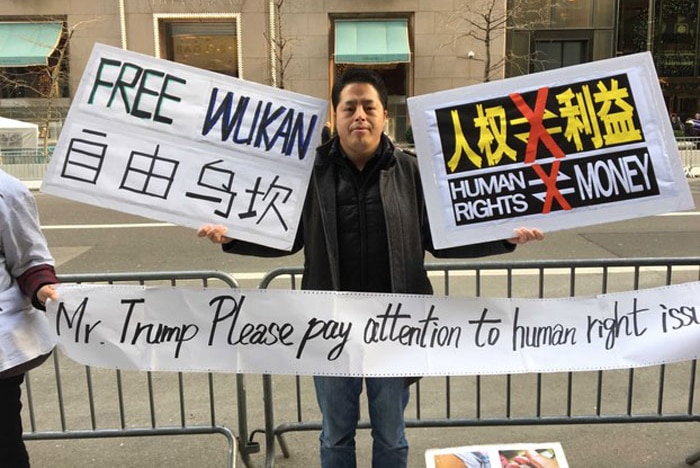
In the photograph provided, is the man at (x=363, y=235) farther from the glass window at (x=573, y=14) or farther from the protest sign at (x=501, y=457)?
the glass window at (x=573, y=14)

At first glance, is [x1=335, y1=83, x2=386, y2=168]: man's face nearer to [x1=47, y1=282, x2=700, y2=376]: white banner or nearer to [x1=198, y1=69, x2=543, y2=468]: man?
[x1=198, y1=69, x2=543, y2=468]: man

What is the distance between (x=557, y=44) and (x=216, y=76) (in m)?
25.1

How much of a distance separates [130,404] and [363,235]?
2.63 metres

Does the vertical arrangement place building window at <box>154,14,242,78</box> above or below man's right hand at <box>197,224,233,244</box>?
above

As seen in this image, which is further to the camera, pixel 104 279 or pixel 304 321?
pixel 104 279

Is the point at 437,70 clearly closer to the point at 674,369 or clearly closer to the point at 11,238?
the point at 674,369

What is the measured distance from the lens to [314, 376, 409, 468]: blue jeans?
264 centimetres

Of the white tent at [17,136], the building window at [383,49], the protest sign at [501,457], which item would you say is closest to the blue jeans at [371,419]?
the protest sign at [501,457]

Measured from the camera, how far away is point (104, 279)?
3.34m

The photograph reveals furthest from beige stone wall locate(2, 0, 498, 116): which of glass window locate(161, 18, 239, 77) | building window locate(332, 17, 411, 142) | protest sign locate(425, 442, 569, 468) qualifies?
protest sign locate(425, 442, 569, 468)

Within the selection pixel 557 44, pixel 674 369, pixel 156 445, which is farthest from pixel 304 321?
pixel 557 44

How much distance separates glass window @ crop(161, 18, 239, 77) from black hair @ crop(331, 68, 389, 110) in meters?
21.7

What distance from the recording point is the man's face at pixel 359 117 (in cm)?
238

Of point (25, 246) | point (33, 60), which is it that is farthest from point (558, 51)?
point (25, 246)
